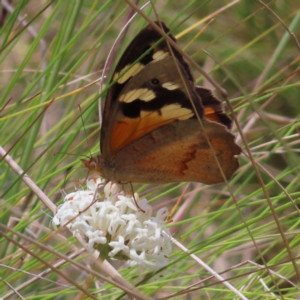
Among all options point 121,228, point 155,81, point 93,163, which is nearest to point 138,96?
point 155,81

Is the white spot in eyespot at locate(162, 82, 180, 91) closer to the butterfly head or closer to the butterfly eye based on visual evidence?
the butterfly eye

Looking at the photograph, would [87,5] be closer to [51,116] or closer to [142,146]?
[51,116]

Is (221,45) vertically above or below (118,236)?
below

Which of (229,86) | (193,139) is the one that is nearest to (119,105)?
(193,139)

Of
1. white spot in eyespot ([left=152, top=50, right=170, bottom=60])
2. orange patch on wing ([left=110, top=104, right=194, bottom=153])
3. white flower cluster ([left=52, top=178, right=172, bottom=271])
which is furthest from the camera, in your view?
orange patch on wing ([left=110, top=104, right=194, bottom=153])

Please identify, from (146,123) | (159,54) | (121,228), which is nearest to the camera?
(121,228)

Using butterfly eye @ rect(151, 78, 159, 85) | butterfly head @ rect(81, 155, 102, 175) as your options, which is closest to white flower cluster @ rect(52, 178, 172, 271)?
butterfly head @ rect(81, 155, 102, 175)

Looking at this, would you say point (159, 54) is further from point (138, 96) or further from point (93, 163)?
point (93, 163)

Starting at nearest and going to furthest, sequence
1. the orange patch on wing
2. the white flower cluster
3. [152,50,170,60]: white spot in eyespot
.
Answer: the white flower cluster < [152,50,170,60]: white spot in eyespot < the orange patch on wing
